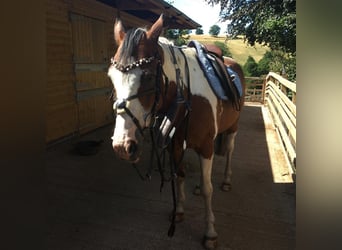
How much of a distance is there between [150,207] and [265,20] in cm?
731

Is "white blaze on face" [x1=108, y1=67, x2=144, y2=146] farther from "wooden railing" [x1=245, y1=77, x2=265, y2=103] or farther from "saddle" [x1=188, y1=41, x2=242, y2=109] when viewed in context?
"wooden railing" [x1=245, y1=77, x2=265, y2=103]

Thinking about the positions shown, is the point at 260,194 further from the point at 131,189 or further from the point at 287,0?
the point at 287,0

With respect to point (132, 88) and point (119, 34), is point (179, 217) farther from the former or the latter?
point (119, 34)

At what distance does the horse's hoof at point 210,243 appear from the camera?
2047 mm

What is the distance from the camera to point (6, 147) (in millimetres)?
477

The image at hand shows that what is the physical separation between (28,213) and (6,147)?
15cm

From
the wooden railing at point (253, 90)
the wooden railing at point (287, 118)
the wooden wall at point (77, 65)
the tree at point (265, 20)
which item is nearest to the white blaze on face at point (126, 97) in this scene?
the wooden railing at point (287, 118)

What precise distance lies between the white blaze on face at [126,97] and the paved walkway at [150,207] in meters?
1.07

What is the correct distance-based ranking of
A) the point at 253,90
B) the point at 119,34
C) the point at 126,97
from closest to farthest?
the point at 126,97
the point at 119,34
the point at 253,90

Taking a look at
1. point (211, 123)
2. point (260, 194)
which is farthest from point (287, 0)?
point (211, 123)

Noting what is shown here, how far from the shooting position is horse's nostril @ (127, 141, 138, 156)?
1.40m

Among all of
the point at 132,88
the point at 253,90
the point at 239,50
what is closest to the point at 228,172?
the point at 132,88

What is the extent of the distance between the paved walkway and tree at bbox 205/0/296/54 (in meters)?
4.57

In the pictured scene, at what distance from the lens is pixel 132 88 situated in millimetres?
1401
